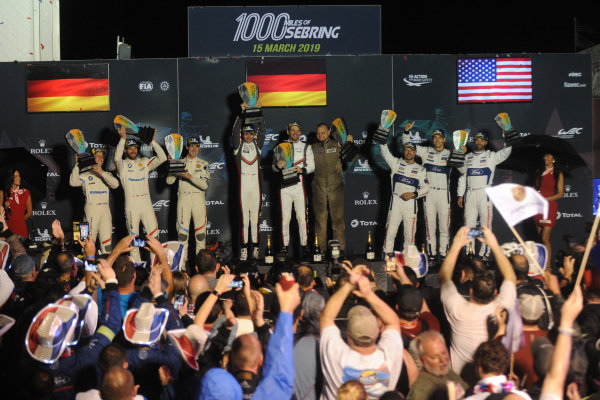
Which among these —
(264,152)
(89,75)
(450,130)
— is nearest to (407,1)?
(450,130)

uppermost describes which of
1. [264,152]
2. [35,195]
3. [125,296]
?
[264,152]

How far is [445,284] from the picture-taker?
431 centimetres

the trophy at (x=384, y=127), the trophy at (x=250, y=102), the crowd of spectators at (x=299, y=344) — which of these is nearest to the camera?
the crowd of spectators at (x=299, y=344)

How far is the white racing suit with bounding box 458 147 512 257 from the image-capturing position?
9.94 meters

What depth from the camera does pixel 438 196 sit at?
10008 millimetres

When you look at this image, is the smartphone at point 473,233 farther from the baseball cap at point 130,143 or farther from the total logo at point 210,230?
the total logo at point 210,230

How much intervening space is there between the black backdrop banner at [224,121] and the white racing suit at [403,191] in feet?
2.63

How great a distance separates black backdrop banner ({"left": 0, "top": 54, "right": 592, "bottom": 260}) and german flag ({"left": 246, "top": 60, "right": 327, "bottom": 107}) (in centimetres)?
16

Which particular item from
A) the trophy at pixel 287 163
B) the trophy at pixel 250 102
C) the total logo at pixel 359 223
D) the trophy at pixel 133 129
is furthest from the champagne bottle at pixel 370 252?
the trophy at pixel 133 129

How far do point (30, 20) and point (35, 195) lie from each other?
11.2 ft

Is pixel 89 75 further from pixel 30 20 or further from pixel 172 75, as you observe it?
pixel 30 20

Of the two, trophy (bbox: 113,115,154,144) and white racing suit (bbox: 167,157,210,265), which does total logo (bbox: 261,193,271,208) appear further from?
trophy (bbox: 113,115,154,144)

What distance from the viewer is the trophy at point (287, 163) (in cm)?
950

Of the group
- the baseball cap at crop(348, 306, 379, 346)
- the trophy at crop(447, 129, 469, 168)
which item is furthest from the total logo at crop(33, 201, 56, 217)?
the baseball cap at crop(348, 306, 379, 346)
